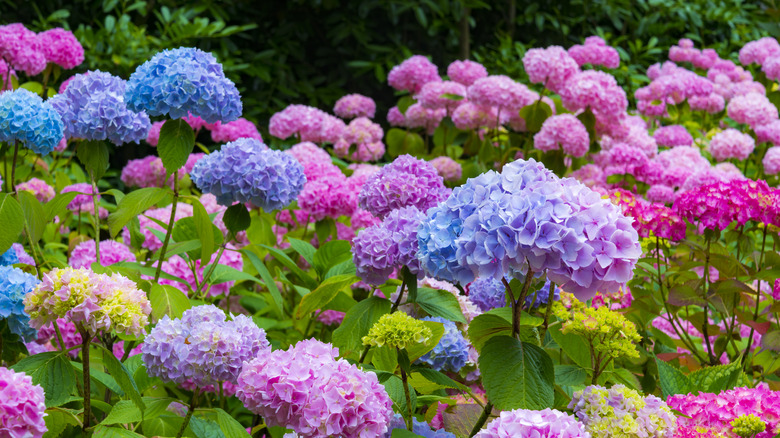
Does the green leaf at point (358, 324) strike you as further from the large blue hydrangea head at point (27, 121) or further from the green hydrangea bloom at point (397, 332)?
the large blue hydrangea head at point (27, 121)

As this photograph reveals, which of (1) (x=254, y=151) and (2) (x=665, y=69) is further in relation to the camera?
(2) (x=665, y=69)

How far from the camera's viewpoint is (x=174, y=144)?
5.39ft

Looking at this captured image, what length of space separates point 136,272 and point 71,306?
0.66 meters

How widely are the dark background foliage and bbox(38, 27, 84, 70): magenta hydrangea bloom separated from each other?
124cm

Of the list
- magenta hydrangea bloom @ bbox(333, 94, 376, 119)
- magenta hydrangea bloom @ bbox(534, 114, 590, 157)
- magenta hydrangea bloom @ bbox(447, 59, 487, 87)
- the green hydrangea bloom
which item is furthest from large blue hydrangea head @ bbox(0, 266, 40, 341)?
magenta hydrangea bloom @ bbox(447, 59, 487, 87)

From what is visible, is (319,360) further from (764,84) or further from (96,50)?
(764,84)

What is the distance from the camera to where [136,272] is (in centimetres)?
174

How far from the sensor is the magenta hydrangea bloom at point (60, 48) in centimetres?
305

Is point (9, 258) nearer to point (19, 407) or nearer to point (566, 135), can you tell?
point (19, 407)

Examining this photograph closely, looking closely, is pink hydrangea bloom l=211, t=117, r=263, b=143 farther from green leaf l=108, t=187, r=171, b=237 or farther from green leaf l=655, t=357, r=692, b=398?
green leaf l=655, t=357, r=692, b=398

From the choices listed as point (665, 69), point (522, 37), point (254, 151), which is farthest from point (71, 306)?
point (522, 37)

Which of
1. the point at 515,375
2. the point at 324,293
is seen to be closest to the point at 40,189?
the point at 324,293

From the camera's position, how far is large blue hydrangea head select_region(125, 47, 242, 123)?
159 cm

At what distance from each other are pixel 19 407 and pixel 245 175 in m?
0.89
